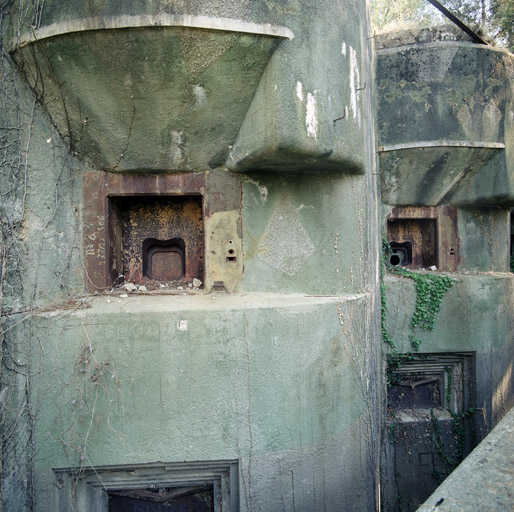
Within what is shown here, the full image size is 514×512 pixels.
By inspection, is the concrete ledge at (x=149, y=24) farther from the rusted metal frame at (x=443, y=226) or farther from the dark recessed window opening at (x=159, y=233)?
the rusted metal frame at (x=443, y=226)

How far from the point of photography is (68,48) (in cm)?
260

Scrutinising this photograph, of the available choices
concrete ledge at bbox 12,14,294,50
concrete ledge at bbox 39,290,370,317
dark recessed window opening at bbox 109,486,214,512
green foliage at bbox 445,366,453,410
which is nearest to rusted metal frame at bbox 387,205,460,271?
green foliage at bbox 445,366,453,410

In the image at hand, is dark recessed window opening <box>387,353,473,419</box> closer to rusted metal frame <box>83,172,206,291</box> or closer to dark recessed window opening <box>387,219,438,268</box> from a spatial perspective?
dark recessed window opening <box>387,219,438,268</box>

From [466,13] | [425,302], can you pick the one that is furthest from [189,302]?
[466,13]

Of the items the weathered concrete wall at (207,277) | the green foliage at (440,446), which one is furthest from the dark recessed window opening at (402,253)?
the weathered concrete wall at (207,277)

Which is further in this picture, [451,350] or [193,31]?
[451,350]

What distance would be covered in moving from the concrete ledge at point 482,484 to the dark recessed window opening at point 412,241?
377cm

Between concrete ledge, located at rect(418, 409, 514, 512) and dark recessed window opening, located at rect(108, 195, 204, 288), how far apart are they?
2.43m

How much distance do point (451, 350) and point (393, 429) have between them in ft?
4.62

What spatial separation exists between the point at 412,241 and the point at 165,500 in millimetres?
4725

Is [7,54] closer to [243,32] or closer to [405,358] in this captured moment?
[243,32]

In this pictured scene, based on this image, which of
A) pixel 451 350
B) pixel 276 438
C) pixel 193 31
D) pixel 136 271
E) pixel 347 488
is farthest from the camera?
pixel 451 350

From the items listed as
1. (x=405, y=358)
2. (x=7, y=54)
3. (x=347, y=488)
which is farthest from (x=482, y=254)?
(x=7, y=54)

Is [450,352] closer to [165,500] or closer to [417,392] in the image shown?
[417,392]
